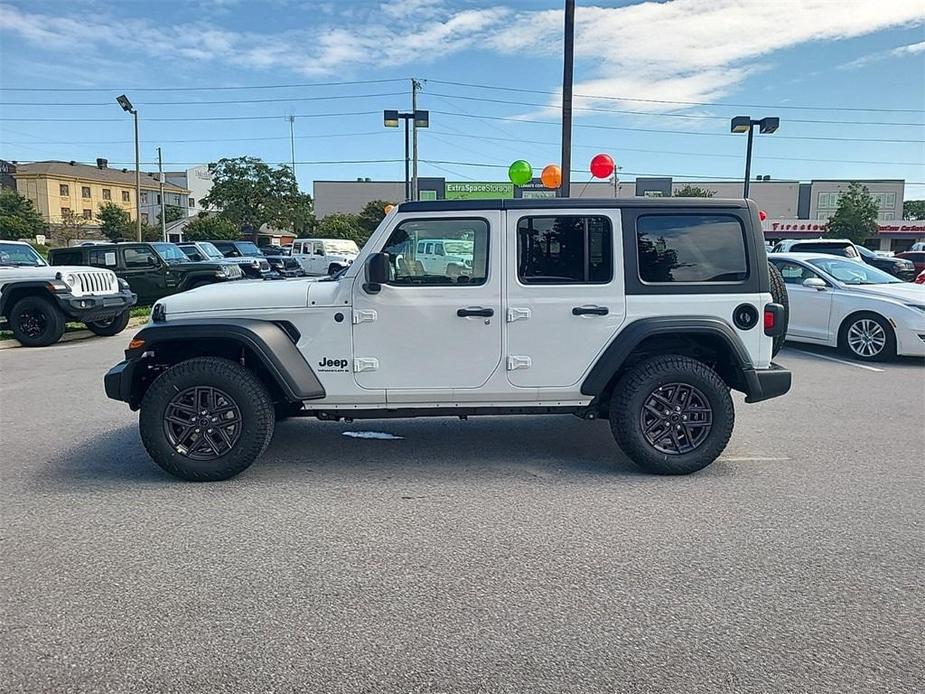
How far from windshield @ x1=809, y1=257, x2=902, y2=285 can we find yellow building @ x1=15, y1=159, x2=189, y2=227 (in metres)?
77.9

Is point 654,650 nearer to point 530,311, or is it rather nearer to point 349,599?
point 349,599

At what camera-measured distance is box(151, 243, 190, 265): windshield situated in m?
16.0

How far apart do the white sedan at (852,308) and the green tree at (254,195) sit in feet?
183

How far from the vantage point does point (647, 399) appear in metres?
4.75

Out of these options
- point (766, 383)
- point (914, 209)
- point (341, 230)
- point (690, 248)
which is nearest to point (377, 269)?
point (690, 248)

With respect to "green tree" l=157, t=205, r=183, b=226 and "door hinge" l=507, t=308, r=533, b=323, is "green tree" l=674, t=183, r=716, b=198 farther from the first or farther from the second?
"door hinge" l=507, t=308, r=533, b=323

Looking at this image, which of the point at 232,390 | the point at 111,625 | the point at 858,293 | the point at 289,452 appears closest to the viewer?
the point at 111,625

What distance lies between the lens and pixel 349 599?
3.17 m

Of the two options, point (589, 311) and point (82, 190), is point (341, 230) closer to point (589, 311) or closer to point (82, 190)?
point (82, 190)

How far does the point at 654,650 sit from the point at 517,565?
876 millimetres

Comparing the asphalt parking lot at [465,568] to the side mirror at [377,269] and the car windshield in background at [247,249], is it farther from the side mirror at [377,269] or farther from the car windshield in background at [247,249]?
the car windshield in background at [247,249]

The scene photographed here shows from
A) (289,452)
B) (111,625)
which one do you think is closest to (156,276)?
(289,452)

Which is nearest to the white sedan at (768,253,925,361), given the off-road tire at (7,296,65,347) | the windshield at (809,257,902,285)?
the windshield at (809,257,902,285)

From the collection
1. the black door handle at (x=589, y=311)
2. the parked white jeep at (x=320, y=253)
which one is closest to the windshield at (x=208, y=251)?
the parked white jeep at (x=320, y=253)
